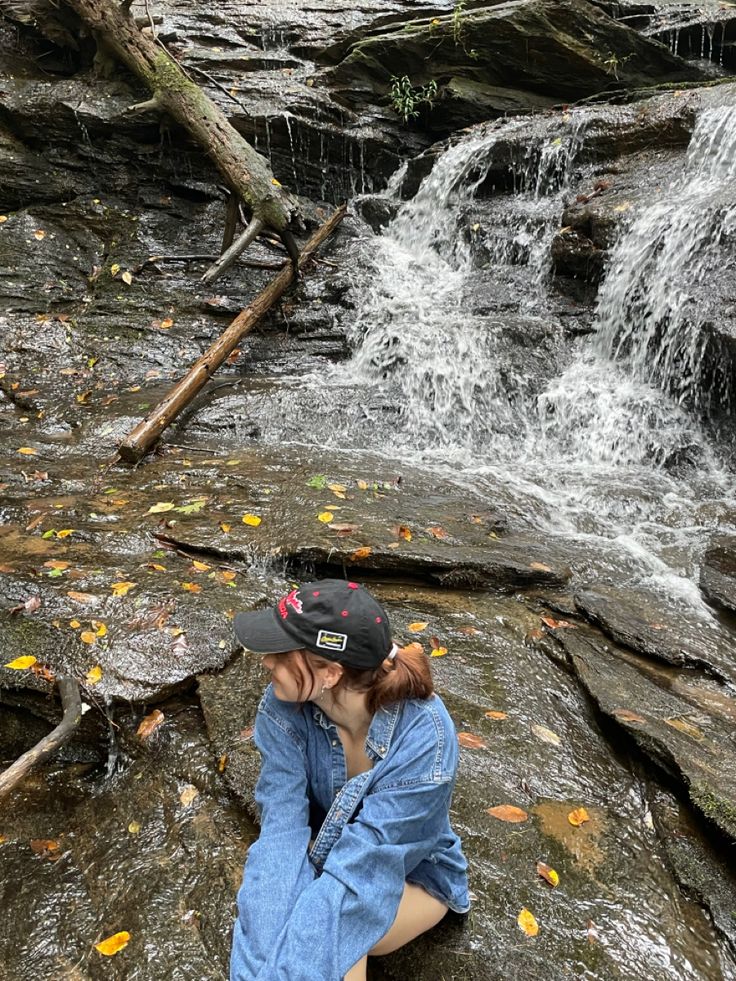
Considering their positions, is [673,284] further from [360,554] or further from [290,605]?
[290,605]

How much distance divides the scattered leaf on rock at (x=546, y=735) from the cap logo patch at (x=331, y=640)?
1.75 metres

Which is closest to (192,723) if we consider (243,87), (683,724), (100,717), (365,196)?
(100,717)

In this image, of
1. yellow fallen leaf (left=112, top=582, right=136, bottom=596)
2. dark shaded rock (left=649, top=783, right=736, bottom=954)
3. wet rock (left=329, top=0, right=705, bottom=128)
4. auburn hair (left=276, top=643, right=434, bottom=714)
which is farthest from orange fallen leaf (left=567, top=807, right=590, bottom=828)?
wet rock (left=329, top=0, right=705, bottom=128)

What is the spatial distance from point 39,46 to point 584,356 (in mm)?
10081

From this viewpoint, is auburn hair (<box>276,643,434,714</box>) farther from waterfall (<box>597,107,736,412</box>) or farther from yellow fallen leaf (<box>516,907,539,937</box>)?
waterfall (<box>597,107,736,412</box>)

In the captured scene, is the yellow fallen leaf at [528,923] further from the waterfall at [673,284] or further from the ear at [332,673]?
the waterfall at [673,284]

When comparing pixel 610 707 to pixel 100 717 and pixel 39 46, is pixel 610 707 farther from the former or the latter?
pixel 39 46

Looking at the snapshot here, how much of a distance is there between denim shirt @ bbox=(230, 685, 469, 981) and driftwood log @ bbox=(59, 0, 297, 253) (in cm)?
685

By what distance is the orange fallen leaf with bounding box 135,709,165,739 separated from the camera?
114 inches

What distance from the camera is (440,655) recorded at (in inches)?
136

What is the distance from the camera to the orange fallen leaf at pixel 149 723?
2.90m

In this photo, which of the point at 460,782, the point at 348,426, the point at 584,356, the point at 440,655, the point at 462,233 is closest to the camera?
the point at 460,782

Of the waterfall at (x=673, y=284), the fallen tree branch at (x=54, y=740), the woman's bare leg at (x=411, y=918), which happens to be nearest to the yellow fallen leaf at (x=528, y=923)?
the woman's bare leg at (x=411, y=918)

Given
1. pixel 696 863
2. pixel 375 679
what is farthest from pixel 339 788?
pixel 696 863
